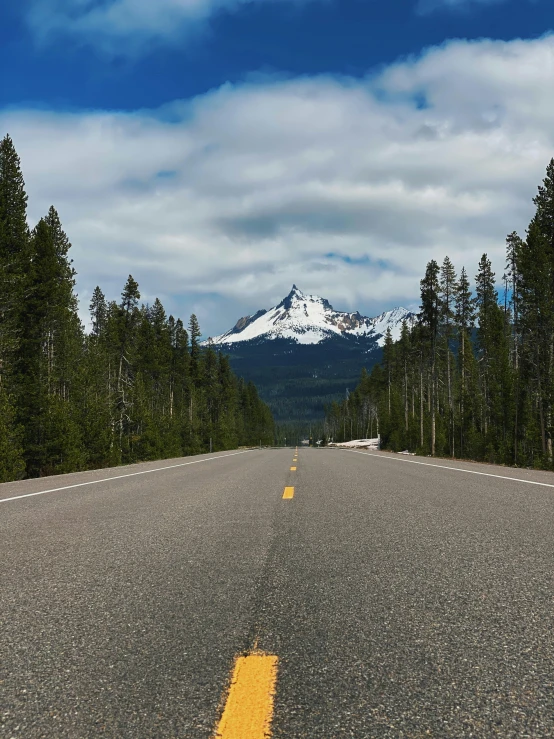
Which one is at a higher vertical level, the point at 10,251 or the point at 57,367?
the point at 10,251

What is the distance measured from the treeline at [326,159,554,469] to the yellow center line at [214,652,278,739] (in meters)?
24.5

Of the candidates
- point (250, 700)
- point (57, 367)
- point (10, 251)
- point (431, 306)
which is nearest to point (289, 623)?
point (250, 700)

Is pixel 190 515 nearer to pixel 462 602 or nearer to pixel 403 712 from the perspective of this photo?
pixel 462 602

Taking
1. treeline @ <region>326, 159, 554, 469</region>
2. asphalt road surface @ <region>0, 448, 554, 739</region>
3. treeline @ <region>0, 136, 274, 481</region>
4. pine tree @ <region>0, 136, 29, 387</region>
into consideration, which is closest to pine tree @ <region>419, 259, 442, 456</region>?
treeline @ <region>326, 159, 554, 469</region>

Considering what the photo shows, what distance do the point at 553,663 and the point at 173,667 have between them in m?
1.67

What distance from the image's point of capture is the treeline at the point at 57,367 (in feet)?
74.2

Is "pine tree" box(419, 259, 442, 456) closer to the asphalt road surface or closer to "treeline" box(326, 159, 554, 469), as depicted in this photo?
"treeline" box(326, 159, 554, 469)

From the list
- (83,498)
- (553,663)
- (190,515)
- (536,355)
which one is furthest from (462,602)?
(536,355)

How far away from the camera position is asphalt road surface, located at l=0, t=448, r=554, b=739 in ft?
6.61

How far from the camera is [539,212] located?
30047 millimetres

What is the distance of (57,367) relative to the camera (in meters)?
36.2

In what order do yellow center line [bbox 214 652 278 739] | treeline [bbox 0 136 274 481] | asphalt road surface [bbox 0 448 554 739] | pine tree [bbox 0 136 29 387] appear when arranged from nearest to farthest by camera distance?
yellow center line [bbox 214 652 278 739]
asphalt road surface [bbox 0 448 554 739]
treeline [bbox 0 136 274 481]
pine tree [bbox 0 136 29 387]

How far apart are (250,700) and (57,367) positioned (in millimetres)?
37045

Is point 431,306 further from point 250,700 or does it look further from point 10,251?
point 250,700
